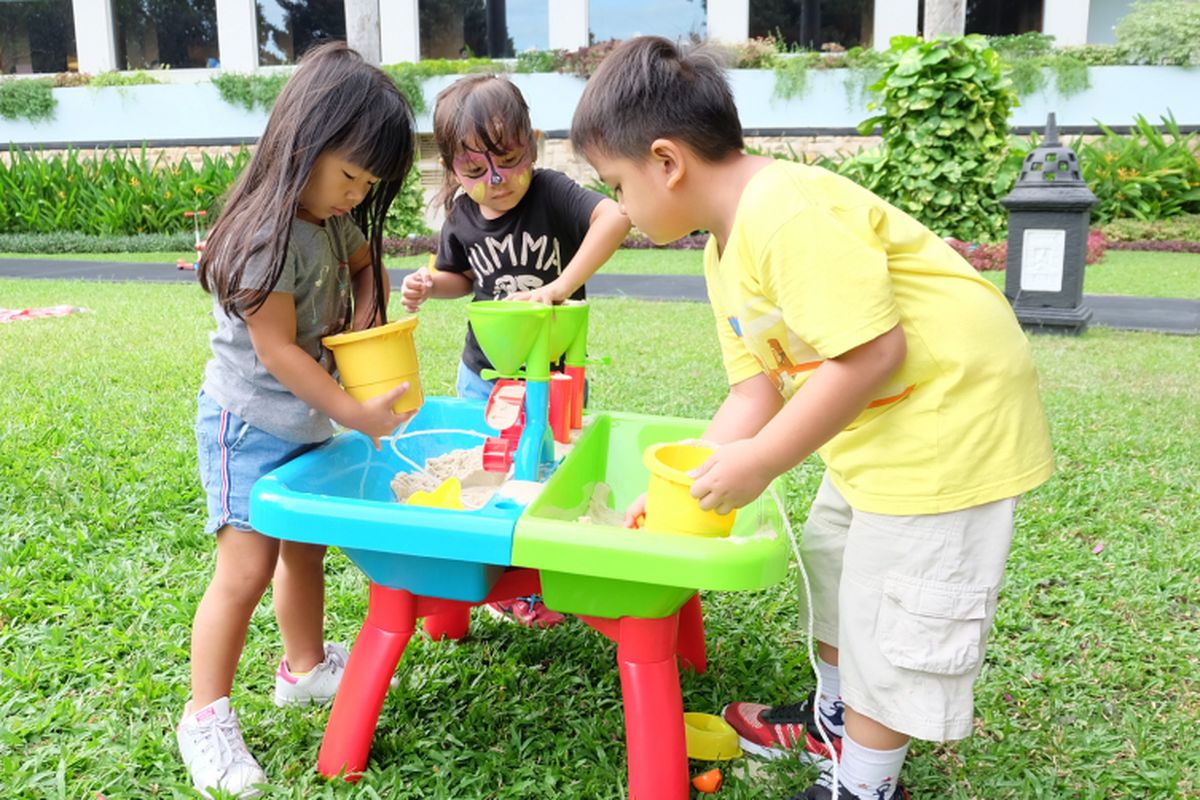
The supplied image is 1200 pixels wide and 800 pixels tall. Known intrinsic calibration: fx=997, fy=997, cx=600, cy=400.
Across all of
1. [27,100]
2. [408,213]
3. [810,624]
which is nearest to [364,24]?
[408,213]

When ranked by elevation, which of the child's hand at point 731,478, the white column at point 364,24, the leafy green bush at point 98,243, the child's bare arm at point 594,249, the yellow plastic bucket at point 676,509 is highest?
the white column at point 364,24

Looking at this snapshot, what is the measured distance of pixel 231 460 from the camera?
1.65 metres

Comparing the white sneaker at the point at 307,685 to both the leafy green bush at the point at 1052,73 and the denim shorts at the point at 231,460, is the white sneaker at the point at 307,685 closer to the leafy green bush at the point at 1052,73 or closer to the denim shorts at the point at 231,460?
the denim shorts at the point at 231,460

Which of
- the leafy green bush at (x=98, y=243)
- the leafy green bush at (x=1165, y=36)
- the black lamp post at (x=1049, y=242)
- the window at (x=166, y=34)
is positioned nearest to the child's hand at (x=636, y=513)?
the black lamp post at (x=1049, y=242)

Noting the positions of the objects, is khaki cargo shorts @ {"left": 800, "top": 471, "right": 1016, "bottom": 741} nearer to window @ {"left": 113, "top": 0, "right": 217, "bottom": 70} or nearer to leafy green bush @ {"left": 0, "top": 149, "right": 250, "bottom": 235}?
leafy green bush @ {"left": 0, "top": 149, "right": 250, "bottom": 235}

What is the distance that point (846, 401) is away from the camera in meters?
1.23

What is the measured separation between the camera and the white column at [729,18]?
47.5 feet

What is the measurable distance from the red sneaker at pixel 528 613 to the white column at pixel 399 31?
1423cm

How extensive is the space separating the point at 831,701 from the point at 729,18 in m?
14.3

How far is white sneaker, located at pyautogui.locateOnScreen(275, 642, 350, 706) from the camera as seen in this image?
6.03ft

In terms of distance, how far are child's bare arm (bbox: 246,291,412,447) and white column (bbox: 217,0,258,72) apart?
623 inches

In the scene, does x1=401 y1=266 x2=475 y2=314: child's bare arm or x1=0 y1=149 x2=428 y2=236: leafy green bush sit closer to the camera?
x1=401 y1=266 x2=475 y2=314: child's bare arm

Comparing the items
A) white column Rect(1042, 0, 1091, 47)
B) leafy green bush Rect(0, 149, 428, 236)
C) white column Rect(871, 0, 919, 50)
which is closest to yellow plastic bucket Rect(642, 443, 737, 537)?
leafy green bush Rect(0, 149, 428, 236)

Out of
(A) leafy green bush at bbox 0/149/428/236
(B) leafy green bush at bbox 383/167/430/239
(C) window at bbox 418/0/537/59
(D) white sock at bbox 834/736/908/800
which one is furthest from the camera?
(C) window at bbox 418/0/537/59
